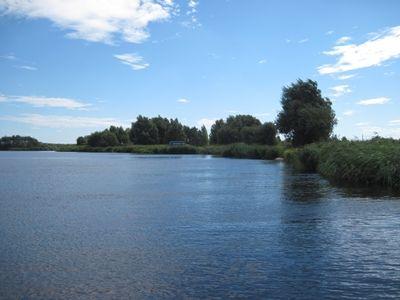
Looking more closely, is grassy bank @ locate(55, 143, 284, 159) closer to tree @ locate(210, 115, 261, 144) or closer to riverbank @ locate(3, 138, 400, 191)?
tree @ locate(210, 115, 261, 144)

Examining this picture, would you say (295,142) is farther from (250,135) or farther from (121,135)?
(121,135)

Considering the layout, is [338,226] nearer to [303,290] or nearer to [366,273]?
[366,273]

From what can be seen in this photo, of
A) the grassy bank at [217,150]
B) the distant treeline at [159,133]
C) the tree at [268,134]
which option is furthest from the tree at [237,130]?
the tree at [268,134]

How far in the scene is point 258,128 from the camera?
10812 cm

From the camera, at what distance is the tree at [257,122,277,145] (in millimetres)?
103312

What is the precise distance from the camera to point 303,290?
30.9 feet

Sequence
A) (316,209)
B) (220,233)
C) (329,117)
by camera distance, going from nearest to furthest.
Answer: (220,233) < (316,209) < (329,117)

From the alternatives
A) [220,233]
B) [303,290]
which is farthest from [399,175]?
[303,290]

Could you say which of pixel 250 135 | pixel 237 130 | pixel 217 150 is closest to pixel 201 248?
pixel 217 150

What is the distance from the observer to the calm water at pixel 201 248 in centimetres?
962

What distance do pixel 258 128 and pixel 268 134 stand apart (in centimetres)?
453

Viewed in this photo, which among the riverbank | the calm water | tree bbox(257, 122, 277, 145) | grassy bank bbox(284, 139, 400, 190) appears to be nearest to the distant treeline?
tree bbox(257, 122, 277, 145)

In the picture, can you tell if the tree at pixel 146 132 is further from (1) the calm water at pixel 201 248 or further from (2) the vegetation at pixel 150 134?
(1) the calm water at pixel 201 248

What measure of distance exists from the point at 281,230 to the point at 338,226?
2.17 meters
